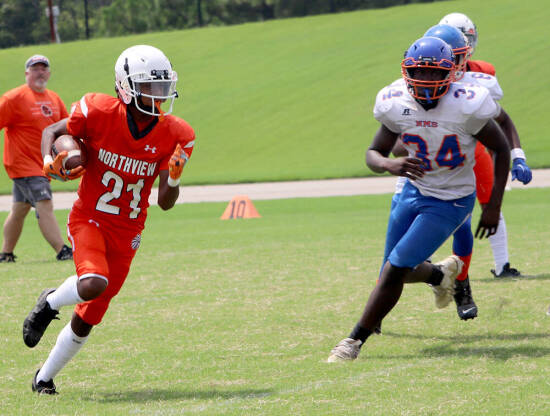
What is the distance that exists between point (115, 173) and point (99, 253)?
0.48m

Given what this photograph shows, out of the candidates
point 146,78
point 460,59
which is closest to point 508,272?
point 460,59

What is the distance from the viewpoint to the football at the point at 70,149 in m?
4.80

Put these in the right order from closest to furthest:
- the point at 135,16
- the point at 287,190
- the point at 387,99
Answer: the point at 387,99, the point at 287,190, the point at 135,16

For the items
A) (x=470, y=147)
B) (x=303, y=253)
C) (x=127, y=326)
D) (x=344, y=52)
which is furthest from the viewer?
(x=344, y=52)

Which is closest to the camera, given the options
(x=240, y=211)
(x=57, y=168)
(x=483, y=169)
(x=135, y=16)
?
(x=57, y=168)

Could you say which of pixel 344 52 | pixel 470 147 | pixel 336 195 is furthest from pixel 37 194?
pixel 344 52

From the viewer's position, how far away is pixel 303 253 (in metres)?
10.2

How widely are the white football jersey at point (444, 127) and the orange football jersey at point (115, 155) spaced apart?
1379 mm

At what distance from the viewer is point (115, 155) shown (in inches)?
200

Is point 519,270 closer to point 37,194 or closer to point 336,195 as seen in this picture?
point 37,194

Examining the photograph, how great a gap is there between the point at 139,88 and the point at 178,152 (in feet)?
1.49

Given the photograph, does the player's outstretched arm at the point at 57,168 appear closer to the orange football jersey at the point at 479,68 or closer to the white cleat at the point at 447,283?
the white cleat at the point at 447,283

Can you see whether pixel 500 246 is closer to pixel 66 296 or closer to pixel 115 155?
pixel 115 155

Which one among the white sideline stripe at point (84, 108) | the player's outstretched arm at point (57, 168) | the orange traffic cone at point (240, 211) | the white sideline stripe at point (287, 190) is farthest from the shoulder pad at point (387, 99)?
the white sideline stripe at point (287, 190)
